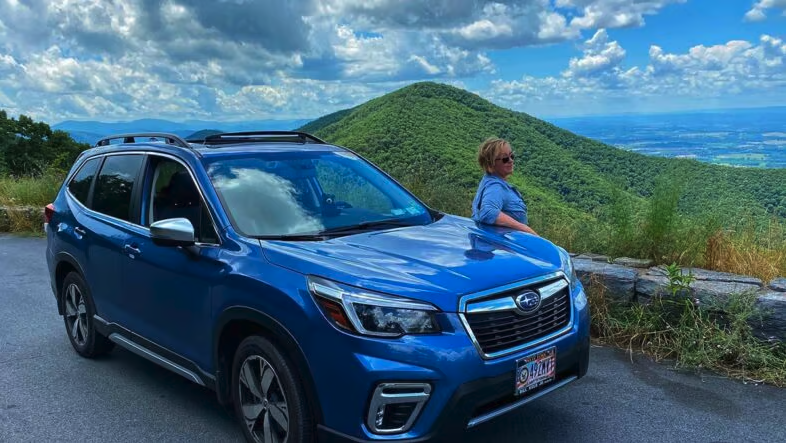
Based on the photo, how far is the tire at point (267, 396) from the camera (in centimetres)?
315

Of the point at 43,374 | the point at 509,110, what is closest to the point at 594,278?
the point at 43,374

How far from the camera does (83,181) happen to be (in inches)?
217

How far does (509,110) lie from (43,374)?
4175 cm

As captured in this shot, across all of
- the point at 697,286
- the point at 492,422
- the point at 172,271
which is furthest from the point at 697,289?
the point at 172,271

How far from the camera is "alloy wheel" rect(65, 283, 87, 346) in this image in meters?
5.37

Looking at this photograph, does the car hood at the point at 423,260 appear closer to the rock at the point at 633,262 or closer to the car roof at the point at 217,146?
the car roof at the point at 217,146

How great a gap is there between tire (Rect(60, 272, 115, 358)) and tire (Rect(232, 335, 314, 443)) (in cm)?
213

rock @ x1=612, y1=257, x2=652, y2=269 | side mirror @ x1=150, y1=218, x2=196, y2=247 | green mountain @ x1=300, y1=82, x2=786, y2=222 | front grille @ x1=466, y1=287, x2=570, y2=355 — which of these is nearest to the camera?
front grille @ x1=466, y1=287, x2=570, y2=355

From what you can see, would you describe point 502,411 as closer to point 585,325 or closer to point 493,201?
point 585,325

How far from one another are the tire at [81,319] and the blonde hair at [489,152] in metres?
3.46

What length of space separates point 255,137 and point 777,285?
4.31 meters

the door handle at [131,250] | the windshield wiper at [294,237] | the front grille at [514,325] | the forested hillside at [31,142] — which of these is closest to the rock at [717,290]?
the front grille at [514,325]

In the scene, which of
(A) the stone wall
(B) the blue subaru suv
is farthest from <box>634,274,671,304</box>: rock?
(B) the blue subaru suv

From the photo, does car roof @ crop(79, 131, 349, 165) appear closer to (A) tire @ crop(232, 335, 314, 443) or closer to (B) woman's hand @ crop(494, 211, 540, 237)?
(B) woman's hand @ crop(494, 211, 540, 237)
